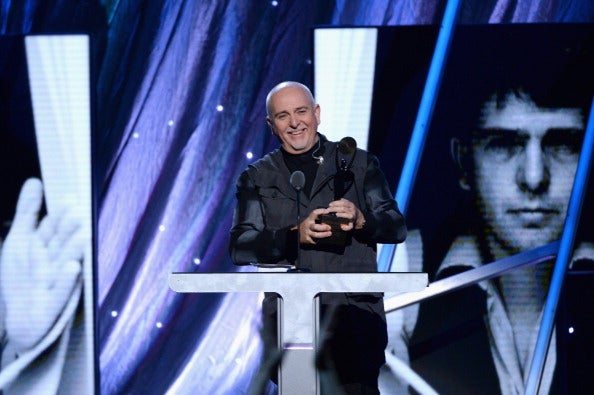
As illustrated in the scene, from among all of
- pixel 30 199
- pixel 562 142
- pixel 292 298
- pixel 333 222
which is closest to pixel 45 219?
pixel 30 199

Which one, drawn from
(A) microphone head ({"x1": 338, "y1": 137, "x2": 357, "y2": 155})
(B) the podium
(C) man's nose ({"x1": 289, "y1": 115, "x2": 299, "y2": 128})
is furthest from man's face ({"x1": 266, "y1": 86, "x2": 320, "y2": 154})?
(B) the podium

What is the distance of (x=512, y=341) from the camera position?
423 cm

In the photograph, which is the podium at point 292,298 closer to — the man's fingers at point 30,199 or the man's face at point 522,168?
the man's face at point 522,168

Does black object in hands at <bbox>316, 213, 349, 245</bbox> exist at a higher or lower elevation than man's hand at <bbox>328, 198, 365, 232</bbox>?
lower

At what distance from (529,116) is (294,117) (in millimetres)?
1802

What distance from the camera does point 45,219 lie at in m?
4.31

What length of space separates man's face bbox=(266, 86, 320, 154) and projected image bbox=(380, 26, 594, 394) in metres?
1.55

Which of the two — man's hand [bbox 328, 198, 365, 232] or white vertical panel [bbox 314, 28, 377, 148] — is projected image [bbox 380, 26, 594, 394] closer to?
white vertical panel [bbox 314, 28, 377, 148]

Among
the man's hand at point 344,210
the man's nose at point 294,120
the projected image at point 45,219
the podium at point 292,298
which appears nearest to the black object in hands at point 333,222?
the man's hand at point 344,210

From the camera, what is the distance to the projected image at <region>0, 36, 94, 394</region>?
4312mm

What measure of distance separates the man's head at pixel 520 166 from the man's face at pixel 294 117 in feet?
5.39

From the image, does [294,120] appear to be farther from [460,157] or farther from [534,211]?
[534,211]

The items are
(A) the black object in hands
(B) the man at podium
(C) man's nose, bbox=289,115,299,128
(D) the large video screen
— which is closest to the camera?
(A) the black object in hands

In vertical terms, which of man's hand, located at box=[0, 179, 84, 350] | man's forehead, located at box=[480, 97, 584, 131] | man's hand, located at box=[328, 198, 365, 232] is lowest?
man's hand, located at box=[0, 179, 84, 350]
